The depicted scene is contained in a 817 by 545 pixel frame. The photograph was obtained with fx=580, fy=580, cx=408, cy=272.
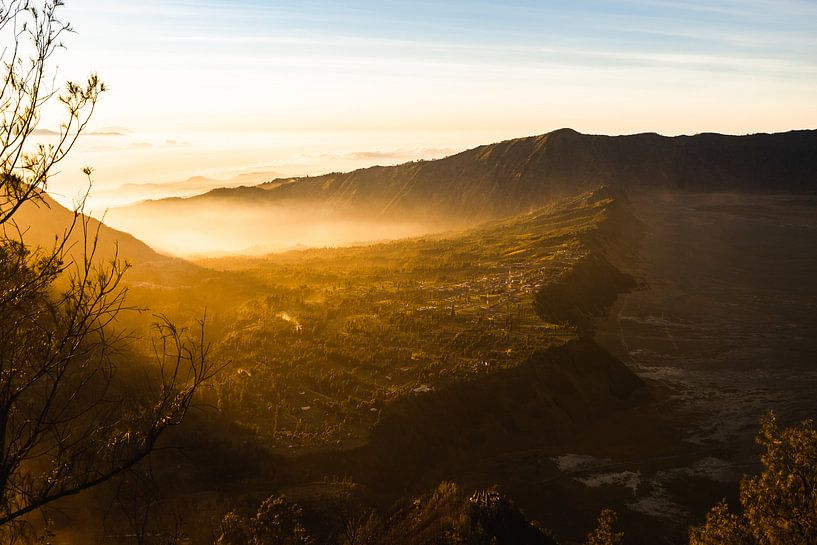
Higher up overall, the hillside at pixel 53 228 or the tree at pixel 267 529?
the hillside at pixel 53 228

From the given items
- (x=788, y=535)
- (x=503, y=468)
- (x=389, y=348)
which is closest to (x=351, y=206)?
(x=389, y=348)

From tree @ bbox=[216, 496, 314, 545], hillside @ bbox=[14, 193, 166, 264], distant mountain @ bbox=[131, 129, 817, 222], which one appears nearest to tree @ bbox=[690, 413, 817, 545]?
tree @ bbox=[216, 496, 314, 545]

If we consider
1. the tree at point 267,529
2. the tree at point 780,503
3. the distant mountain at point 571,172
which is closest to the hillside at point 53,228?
the tree at point 267,529

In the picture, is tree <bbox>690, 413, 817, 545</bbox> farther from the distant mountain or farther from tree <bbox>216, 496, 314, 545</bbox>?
the distant mountain

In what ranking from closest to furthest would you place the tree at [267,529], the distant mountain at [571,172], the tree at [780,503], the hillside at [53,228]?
the tree at [780,503] < the tree at [267,529] < the hillside at [53,228] < the distant mountain at [571,172]

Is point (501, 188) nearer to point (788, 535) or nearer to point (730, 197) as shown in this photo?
point (730, 197)

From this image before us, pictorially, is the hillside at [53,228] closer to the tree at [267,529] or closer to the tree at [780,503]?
the tree at [267,529]

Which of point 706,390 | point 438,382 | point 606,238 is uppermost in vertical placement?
point 606,238
